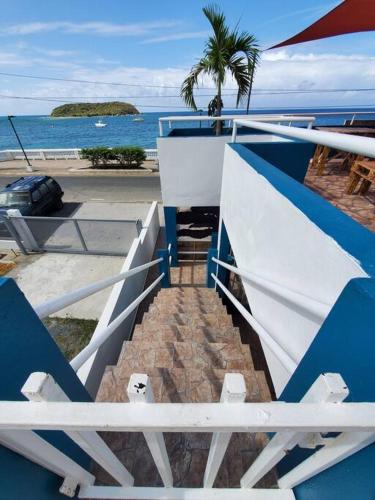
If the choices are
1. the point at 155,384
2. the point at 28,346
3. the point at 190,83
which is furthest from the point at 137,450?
the point at 190,83

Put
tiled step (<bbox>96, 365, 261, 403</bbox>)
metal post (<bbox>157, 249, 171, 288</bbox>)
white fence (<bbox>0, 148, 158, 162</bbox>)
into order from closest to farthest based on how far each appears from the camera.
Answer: tiled step (<bbox>96, 365, 261, 403</bbox>)
metal post (<bbox>157, 249, 171, 288</bbox>)
white fence (<bbox>0, 148, 158, 162</bbox>)

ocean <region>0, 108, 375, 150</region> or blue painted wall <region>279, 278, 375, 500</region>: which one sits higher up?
blue painted wall <region>279, 278, 375, 500</region>

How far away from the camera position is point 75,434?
77cm

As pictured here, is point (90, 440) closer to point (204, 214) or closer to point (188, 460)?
point (188, 460)

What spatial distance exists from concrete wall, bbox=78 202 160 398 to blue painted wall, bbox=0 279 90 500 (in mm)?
1107

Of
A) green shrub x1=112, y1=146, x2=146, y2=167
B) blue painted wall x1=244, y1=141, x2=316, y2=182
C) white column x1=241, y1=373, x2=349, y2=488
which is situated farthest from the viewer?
green shrub x1=112, y1=146, x2=146, y2=167

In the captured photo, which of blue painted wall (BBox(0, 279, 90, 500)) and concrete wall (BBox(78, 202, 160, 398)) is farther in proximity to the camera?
concrete wall (BBox(78, 202, 160, 398))

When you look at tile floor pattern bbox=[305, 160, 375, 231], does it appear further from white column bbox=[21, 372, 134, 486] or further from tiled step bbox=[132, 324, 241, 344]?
white column bbox=[21, 372, 134, 486]

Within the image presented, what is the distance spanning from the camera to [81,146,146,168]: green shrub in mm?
14617

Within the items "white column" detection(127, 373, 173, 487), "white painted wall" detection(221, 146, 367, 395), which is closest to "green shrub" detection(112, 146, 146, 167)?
"white painted wall" detection(221, 146, 367, 395)

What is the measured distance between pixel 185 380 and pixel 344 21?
726 cm

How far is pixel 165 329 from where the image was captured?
324 centimetres

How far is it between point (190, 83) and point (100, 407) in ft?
22.9

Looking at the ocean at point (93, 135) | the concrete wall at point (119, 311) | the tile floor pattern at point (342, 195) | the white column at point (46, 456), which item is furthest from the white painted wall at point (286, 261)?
the ocean at point (93, 135)
